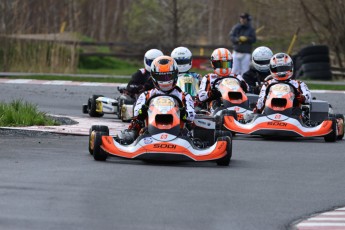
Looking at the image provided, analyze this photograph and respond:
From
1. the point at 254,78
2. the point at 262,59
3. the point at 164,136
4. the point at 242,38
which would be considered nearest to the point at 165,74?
Answer: the point at 164,136

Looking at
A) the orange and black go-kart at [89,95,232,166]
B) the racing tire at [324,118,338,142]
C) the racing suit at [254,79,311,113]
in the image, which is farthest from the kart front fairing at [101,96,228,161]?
the racing suit at [254,79,311,113]

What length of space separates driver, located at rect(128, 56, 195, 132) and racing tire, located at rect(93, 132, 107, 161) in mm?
575

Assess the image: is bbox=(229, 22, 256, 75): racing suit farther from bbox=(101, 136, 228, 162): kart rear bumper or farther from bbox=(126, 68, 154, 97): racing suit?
bbox=(101, 136, 228, 162): kart rear bumper

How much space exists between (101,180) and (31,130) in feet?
16.9

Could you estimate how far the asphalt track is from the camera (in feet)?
29.5

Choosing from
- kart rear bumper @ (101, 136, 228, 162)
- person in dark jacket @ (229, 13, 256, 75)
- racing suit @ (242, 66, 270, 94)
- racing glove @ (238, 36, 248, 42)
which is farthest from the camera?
person in dark jacket @ (229, 13, 256, 75)

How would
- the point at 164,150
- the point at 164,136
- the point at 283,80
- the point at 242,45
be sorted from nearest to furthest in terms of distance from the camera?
the point at 164,150, the point at 164,136, the point at 283,80, the point at 242,45

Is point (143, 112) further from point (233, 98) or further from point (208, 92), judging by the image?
point (208, 92)

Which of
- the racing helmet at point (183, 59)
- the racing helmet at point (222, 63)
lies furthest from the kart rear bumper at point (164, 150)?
the racing helmet at point (183, 59)

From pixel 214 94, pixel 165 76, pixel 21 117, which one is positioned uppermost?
pixel 165 76

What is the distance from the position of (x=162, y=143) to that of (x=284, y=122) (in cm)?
374

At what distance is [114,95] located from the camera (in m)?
25.3

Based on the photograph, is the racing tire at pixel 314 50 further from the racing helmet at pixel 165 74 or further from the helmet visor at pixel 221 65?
the racing helmet at pixel 165 74

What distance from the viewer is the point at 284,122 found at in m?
16.0
